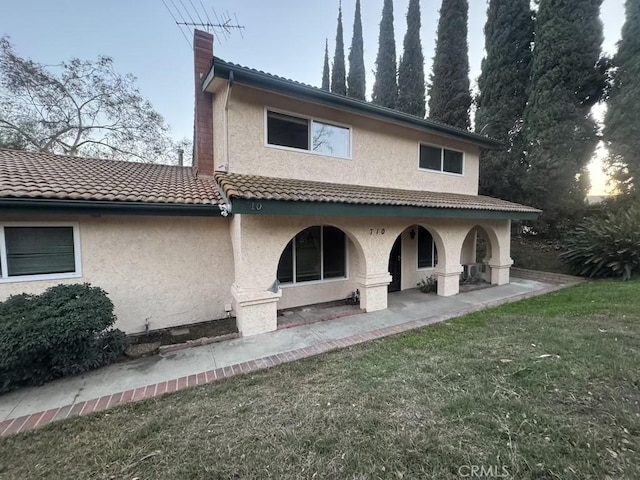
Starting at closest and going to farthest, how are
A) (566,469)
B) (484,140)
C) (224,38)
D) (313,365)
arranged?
(566,469) < (313,365) < (224,38) < (484,140)

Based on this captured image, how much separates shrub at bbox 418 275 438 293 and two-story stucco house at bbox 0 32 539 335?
0.57m

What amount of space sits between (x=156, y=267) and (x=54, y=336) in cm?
258

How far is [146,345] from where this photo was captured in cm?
627

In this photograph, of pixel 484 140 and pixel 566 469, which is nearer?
pixel 566 469

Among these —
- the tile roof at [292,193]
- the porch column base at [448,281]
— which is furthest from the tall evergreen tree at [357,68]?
the tile roof at [292,193]

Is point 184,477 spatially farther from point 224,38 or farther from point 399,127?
point 224,38

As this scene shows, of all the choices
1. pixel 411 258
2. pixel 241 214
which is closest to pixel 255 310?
pixel 241 214

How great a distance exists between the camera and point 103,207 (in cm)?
596

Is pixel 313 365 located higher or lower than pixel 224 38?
lower

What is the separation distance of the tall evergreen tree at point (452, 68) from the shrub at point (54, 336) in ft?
73.8

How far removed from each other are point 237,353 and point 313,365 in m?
1.71

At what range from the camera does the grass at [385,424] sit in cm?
290

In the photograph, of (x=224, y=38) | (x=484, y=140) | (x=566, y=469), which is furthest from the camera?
(x=484, y=140)

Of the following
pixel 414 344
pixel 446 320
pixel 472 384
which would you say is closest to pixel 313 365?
pixel 414 344
